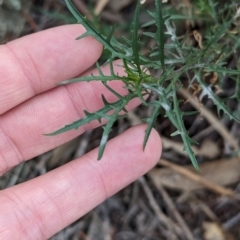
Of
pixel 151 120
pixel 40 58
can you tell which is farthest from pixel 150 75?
pixel 40 58

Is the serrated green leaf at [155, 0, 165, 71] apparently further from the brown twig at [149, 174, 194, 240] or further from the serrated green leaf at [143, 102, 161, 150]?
the brown twig at [149, 174, 194, 240]

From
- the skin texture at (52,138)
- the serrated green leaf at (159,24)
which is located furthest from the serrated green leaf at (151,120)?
the skin texture at (52,138)

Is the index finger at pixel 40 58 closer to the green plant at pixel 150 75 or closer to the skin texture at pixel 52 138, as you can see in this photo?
the skin texture at pixel 52 138

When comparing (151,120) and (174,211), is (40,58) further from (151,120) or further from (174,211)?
(174,211)

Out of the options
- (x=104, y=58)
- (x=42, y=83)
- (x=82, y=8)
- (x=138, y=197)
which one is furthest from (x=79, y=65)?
(x=138, y=197)

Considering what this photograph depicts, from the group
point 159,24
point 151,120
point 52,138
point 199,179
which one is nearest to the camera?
point 159,24

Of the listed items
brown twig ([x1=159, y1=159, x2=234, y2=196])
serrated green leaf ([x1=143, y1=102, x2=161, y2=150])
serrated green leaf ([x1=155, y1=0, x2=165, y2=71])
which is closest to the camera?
serrated green leaf ([x1=155, y1=0, x2=165, y2=71])

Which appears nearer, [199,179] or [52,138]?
[52,138]

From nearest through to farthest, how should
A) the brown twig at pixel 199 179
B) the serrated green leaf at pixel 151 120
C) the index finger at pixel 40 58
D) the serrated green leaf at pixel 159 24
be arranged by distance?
1. the serrated green leaf at pixel 159 24
2. the serrated green leaf at pixel 151 120
3. the index finger at pixel 40 58
4. the brown twig at pixel 199 179

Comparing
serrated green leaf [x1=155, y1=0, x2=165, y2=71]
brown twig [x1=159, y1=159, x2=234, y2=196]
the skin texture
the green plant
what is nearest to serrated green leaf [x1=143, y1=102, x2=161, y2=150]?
the green plant
